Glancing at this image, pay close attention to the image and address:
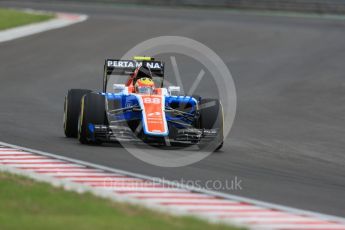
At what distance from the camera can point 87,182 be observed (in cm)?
1152

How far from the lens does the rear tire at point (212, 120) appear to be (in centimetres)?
1592

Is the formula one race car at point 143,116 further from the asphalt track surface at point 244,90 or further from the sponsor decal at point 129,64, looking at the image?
the sponsor decal at point 129,64

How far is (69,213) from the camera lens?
9.46 meters

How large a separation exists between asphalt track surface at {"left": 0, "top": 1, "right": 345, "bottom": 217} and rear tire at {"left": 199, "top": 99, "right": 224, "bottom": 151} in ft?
0.69

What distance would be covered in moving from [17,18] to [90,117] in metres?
24.2

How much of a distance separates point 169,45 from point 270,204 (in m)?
24.2

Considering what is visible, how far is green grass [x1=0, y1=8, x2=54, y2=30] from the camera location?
3744 cm

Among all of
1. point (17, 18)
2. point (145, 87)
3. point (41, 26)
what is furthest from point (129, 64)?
point (17, 18)

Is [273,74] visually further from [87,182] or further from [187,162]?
[87,182]

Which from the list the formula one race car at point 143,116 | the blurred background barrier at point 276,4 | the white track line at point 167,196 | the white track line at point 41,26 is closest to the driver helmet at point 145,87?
the formula one race car at point 143,116

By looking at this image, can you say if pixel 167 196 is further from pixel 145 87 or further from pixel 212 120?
pixel 145 87

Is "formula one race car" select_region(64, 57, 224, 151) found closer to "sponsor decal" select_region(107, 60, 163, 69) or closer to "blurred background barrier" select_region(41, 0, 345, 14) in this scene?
"sponsor decal" select_region(107, 60, 163, 69)

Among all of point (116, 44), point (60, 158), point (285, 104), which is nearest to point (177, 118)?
point (60, 158)

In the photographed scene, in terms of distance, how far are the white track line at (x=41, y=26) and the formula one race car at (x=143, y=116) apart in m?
18.3
